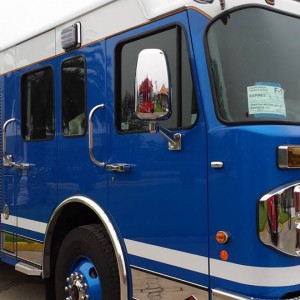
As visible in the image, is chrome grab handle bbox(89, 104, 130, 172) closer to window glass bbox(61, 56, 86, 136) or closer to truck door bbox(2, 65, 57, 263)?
window glass bbox(61, 56, 86, 136)

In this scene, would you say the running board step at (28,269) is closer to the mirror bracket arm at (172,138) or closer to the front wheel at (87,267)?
the front wheel at (87,267)

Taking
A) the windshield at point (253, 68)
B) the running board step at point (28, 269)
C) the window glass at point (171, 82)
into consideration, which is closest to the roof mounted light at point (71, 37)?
the window glass at point (171, 82)

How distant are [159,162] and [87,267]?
1.16 meters

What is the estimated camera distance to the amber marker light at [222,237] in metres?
2.56

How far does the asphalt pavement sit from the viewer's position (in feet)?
16.8

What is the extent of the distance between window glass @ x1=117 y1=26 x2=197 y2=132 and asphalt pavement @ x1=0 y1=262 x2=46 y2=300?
277 centimetres

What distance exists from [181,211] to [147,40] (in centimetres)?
117

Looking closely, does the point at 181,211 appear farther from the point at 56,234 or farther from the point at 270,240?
the point at 56,234

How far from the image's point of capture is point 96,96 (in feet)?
11.6

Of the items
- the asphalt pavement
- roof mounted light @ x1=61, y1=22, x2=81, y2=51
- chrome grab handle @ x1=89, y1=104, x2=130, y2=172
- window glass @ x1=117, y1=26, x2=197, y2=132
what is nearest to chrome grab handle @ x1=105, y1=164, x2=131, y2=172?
chrome grab handle @ x1=89, y1=104, x2=130, y2=172

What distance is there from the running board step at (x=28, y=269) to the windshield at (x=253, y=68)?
2409 mm

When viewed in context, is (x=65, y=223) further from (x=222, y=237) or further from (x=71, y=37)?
(x=222, y=237)

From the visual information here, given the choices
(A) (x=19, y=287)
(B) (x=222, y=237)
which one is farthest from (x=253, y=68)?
(A) (x=19, y=287)

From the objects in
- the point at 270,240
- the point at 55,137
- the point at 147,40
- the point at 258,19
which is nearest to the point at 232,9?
the point at 258,19
